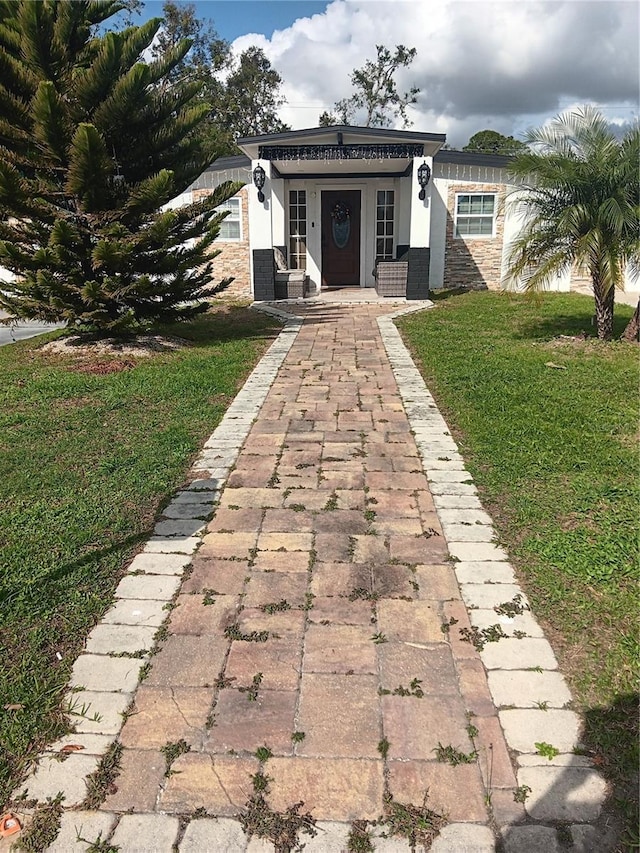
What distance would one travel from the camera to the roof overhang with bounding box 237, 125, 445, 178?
11.5 m

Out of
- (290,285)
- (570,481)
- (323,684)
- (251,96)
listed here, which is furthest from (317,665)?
(251,96)

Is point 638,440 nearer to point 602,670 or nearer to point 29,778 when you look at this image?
point 602,670

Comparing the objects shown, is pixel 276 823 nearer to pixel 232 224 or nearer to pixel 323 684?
pixel 323 684

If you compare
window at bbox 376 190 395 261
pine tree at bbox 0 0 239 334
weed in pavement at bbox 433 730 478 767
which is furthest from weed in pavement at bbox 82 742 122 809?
window at bbox 376 190 395 261

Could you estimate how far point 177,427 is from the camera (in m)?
5.08

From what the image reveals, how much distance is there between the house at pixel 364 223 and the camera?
12.2m

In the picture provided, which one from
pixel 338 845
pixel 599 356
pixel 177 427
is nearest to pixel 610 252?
pixel 599 356

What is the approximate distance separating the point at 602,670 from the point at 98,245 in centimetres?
685

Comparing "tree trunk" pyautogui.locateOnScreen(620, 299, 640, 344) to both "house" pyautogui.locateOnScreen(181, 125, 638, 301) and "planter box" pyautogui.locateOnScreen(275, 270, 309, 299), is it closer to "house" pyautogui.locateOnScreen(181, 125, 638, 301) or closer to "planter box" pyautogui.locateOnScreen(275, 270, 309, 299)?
"house" pyautogui.locateOnScreen(181, 125, 638, 301)

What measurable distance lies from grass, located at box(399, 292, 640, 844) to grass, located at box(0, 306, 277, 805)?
194 centimetres

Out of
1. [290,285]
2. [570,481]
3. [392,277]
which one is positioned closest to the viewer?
[570,481]

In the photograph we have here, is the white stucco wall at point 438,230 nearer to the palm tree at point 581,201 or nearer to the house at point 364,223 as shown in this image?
the house at point 364,223

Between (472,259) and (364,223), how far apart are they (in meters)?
2.56

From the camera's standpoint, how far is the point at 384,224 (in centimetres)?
1373
